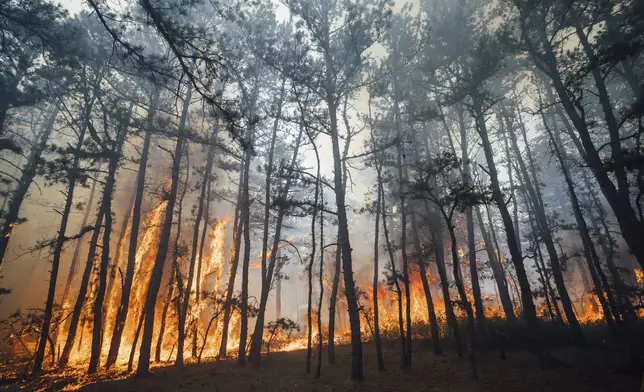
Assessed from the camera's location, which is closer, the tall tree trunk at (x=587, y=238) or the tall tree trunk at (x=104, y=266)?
the tall tree trunk at (x=587, y=238)

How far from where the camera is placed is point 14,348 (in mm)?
22766

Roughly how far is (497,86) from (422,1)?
792 centimetres

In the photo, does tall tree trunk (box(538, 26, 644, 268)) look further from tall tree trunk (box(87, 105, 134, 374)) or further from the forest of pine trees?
tall tree trunk (box(87, 105, 134, 374))

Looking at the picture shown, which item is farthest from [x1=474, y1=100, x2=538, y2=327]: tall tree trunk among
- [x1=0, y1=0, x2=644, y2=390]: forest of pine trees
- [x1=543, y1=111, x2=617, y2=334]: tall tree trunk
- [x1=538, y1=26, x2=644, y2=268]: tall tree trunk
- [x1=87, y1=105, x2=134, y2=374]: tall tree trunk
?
[x1=87, y1=105, x2=134, y2=374]: tall tree trunk

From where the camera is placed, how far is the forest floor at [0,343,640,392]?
29.0 feet

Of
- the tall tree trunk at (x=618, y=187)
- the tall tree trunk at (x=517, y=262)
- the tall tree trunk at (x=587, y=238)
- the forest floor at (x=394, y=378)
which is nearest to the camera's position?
the tall tree trunk at (x=618, y=187)

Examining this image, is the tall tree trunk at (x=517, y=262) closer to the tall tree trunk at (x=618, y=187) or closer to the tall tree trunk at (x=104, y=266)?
the tall tree trunk at (x=618, y=187)

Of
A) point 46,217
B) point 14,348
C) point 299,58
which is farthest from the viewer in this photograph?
point 46,217

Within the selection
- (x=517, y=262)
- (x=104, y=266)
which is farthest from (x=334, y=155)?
(x=104, y=266)

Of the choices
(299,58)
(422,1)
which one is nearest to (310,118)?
(299,58)

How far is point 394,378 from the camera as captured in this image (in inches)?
398

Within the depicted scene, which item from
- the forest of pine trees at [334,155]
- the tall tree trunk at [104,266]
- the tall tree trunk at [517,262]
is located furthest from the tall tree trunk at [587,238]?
the tall tree trunk at [104,266]

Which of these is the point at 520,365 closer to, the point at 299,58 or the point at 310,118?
the point at 310,118

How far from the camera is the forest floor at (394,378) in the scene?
29.0 ft
